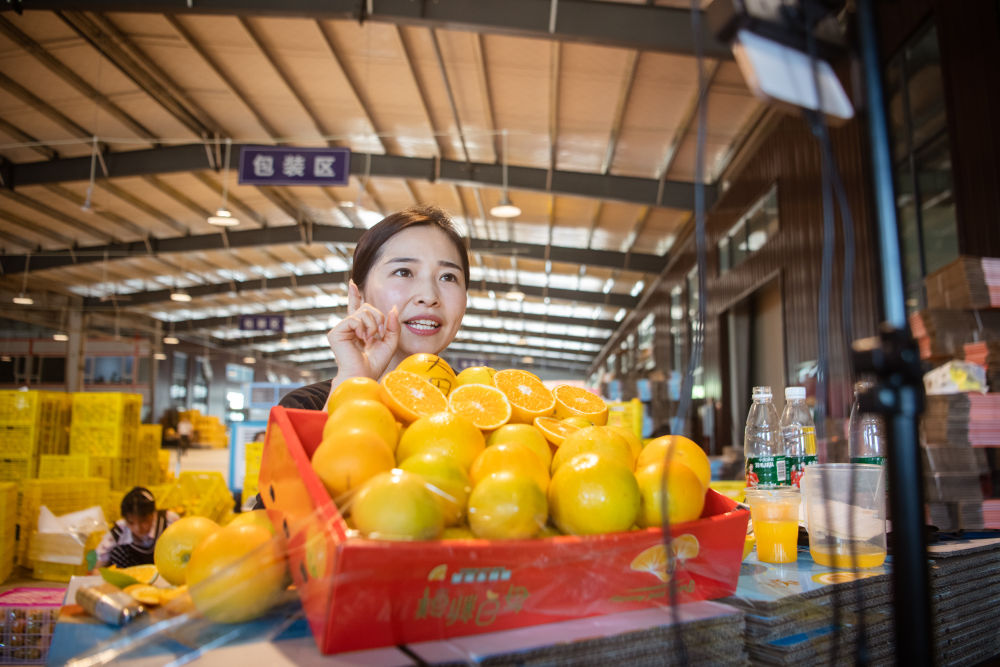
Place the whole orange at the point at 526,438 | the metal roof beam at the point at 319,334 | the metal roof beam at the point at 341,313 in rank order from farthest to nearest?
the metal roof beam at the point at 319,334, the metal roof beam at the point at 341,313, the whole orange at the point at 526,438

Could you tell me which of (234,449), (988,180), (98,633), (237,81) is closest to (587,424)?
(98,633)

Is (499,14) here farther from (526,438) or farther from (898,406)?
(898,406)

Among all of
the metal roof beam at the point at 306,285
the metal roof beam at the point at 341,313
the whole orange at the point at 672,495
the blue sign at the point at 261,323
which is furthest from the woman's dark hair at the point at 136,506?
the metal roof beam at the point at 341,313

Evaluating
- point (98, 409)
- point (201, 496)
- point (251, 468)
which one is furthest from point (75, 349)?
point (251, 468)

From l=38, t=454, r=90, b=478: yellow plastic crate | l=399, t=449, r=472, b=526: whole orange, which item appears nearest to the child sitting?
l=38, t=454, r=90, b=478: yellow plastic crate

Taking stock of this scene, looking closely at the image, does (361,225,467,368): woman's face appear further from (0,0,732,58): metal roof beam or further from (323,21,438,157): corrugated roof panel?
(323,21,438,157): corrugated roof panel

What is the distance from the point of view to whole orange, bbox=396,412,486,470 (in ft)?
3.00

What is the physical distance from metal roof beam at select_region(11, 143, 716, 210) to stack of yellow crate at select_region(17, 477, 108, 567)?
5156 millimetres

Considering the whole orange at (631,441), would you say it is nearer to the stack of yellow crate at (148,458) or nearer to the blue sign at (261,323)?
the stack of yellow crate at (148,458)

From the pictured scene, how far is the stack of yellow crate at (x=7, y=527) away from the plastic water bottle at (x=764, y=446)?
18.8ft

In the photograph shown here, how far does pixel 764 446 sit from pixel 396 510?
53.1 inches

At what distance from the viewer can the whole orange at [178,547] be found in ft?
3.00

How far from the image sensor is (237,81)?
796cm

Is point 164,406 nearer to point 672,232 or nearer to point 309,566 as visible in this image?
point 672,232
